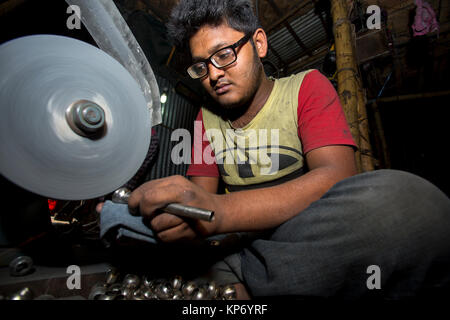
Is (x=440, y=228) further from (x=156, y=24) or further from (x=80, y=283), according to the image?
(x=156, y=24)

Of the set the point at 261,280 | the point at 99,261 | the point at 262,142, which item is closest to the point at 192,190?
the point at 261,280

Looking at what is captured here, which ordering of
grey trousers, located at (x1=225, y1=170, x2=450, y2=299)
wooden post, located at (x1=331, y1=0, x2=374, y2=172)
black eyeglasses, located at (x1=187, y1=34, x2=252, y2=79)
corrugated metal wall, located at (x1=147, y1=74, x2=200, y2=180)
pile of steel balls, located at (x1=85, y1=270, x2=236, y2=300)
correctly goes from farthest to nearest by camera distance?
corrugated metal wall, located at (x1=147, y1=74, x2=200, y2=180) → wooden post, located at (x1=331, y1=0, x2=374, y2=172) → black eyeglasses, located at (x1=187, y1=34, x2=252, y2=79) → pile of steel balls, located at (x1=85, y1=270, x2=236, y2=300) → grey trousers, located at (x1=225, y1=170, x2=450, y2=299)

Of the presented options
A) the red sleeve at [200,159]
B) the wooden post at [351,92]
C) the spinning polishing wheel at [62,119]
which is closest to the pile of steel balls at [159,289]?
the spinning polishing wheel at [62,119]

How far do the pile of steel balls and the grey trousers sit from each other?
39 cm

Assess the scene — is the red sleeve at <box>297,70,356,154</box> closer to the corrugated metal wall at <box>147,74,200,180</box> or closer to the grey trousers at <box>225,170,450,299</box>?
the grey trousers at <box>225,170,450,299</box>

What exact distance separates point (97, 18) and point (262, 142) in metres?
1.27

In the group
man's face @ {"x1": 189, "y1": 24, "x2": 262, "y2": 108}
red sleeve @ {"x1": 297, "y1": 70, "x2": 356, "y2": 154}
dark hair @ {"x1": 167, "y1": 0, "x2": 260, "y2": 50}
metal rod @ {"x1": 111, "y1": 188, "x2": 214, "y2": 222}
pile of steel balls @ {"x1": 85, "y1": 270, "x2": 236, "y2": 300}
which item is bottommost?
pile of steel balls @ {"x1": 85, "y1": 270, "x2": 236, "y2": 300}

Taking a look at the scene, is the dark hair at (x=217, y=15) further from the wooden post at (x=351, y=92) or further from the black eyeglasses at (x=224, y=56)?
the wooden post at (x=351, y=92)

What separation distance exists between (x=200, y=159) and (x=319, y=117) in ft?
3.42

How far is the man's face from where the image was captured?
1308 mm

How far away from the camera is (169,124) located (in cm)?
399

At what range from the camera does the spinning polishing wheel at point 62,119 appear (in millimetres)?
862

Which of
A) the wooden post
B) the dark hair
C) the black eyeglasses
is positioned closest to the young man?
the black eyeglasses

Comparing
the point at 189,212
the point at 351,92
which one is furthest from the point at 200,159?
the point at 351,92
